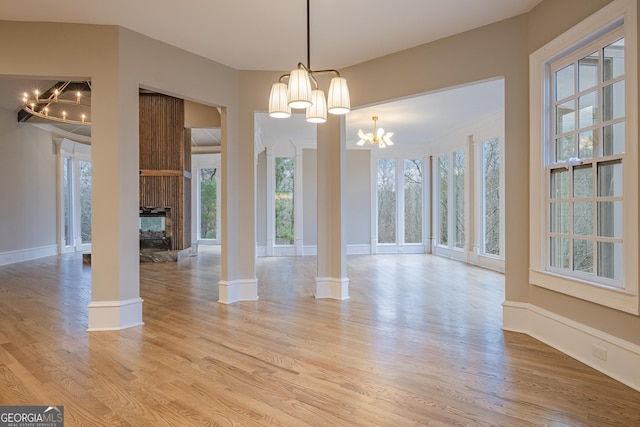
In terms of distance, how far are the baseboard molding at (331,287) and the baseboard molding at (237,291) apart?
83 centimetres

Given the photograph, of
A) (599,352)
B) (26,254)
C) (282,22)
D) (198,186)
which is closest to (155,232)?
(26,254)

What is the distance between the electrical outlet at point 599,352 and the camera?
2729mm

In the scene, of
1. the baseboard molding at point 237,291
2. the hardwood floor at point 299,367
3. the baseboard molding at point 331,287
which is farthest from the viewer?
the baseboard molding at point 331,287

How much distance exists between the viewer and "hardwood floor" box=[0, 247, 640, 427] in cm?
217

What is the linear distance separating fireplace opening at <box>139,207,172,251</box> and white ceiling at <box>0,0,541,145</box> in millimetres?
5297

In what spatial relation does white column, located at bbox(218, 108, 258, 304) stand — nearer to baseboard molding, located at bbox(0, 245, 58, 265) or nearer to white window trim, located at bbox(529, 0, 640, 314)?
white window trim, located at bbox(529, 0, 640, 314)

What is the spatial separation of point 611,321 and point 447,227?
693cm

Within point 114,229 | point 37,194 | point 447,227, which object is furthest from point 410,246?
point 37,194

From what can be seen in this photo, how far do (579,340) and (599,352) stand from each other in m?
0.19

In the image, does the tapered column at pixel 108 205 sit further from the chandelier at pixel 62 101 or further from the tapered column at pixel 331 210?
the chandelier at pixel 62 101

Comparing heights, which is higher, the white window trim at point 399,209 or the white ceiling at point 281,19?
the white ceiling at point 281,19

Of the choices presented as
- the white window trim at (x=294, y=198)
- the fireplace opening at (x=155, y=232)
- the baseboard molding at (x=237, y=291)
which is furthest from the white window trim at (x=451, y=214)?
the fireplace opening at (x=155, y=232)

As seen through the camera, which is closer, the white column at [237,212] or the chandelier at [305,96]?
the chandelier at [305,96]

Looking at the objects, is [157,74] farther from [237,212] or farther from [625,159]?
[625,159]
